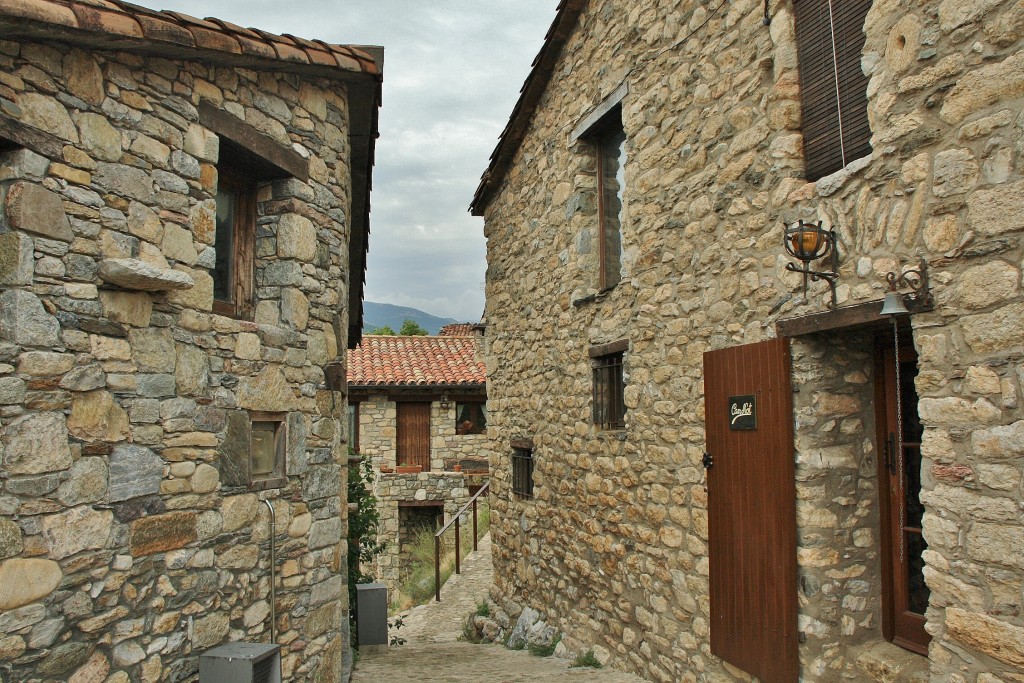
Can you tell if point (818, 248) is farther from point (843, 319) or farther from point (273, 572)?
point (273, 572)

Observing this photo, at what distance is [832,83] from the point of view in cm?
412

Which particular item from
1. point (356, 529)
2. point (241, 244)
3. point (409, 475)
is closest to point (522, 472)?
point (356, 529)

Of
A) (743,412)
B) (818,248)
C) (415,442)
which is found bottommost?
(415,442)

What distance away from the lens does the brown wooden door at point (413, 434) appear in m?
16.0

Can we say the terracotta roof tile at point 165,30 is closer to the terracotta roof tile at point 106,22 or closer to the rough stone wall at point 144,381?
the terracotta roof tile at point 106,22

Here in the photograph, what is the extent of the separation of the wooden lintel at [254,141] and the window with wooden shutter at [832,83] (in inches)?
120

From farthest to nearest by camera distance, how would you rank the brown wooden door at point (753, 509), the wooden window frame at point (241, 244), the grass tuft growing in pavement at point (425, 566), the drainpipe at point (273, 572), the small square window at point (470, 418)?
1. the small square window at point (470, 418)
2. the grass tuft growing in pavement at point (425, 566)
3. the wooden window frame at point (241, 244)
4. the drainpipe at point (273, 572)
5. the brown wooden door at point (753, 509)

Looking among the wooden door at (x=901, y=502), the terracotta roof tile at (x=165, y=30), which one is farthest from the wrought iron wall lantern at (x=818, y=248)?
the terracotta roof tile at (x=165, y=30)

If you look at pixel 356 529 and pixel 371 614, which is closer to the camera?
pixel 371 614

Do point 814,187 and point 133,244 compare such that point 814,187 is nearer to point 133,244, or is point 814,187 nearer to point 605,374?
point 605,374

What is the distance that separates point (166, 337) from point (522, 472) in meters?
5.00

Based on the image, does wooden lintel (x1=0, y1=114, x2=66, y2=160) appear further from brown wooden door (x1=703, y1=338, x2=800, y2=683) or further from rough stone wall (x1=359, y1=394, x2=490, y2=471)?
rough stone wall (x1=359, y1=394, x2=490, y2=471)

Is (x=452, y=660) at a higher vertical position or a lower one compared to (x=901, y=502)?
lower

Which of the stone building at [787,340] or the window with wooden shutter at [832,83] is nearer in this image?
the stone building at [787,340]
